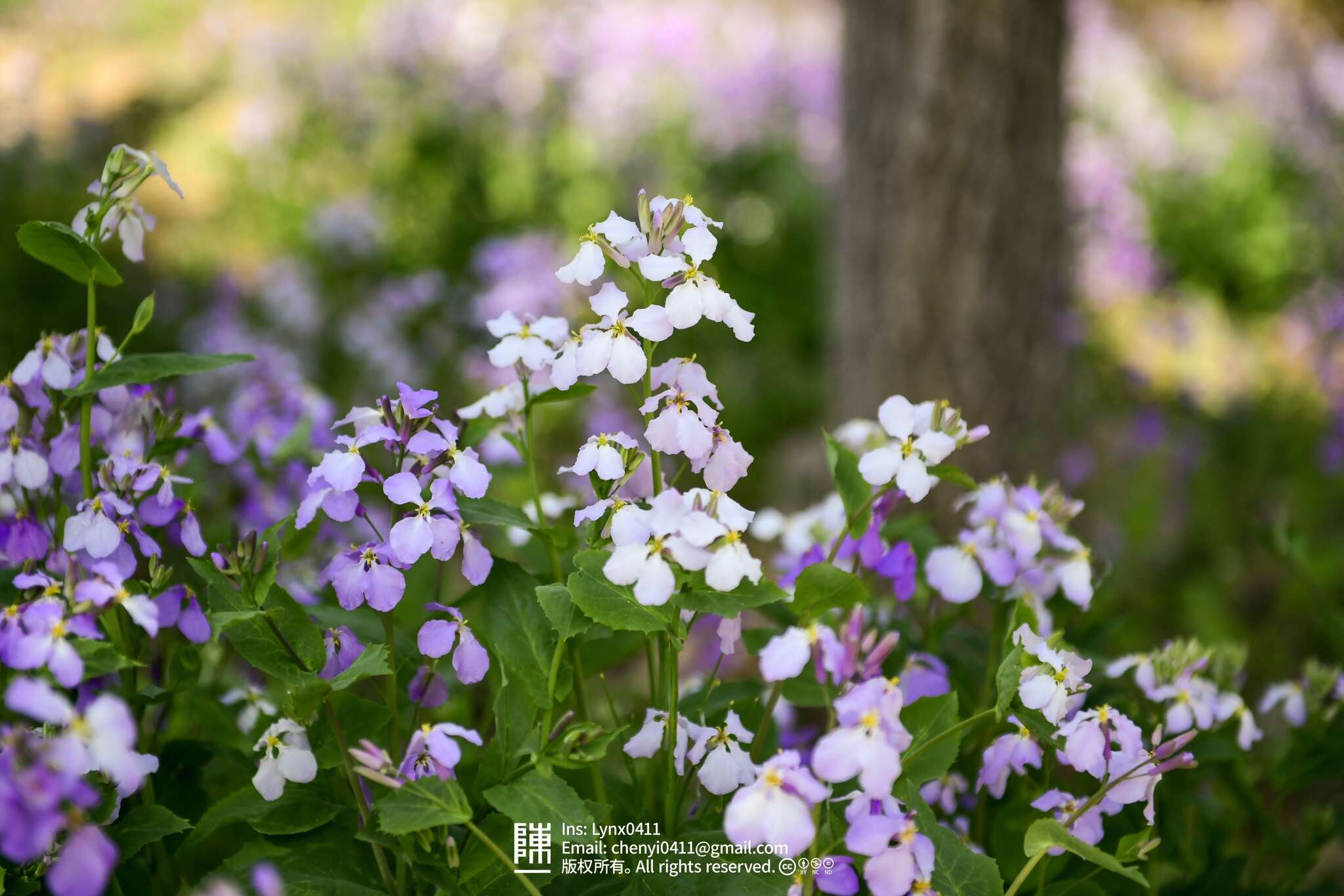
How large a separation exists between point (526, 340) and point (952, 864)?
0.68m

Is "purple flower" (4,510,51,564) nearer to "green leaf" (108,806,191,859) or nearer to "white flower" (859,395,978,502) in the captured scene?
"green leaf" (108,806,191,859)

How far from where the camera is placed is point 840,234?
3.13 metres

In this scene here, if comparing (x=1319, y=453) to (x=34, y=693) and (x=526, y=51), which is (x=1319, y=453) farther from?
(x=34, y=693)

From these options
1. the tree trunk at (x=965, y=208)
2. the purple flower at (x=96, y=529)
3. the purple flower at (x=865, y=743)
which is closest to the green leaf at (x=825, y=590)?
the purple flower at (x=865, y=743)

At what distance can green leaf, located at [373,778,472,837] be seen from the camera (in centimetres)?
96

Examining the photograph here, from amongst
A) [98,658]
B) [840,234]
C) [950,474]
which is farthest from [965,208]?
[98,658]

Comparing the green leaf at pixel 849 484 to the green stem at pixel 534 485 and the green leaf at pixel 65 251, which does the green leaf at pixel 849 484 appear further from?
the green leaf at pixel 65 251

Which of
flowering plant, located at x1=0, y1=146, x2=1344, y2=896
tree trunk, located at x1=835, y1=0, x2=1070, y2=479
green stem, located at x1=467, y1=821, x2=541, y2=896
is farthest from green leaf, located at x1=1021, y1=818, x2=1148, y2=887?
tree trunk, located at x1=835, y1=0, x2=1070, y2=479

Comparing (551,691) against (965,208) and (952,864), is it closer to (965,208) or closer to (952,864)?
(952,864)

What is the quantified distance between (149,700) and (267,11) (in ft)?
31.4

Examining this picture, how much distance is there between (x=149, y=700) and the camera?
1169 millimetres

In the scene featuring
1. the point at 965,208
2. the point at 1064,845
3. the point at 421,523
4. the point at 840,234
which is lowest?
the point at 1064,845

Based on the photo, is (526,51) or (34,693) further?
(526,51)

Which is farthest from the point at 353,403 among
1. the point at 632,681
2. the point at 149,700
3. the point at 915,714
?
the point at 915,714
